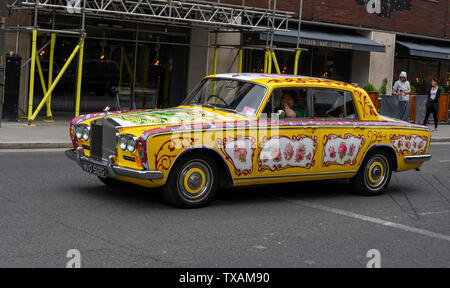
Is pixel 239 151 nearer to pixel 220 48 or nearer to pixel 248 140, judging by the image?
pixel 248 140

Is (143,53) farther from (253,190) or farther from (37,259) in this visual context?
(37,259)

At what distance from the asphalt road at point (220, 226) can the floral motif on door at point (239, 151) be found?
1.67ft

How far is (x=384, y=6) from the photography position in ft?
86.1

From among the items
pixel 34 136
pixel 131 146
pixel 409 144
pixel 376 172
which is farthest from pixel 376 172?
pixel 34 136

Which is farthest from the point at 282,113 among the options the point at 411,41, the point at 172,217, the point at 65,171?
the point at 411,41

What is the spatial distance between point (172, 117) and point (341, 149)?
2379 mm

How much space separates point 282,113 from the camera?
8523 millimetres

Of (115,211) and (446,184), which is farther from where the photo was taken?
(446,184)

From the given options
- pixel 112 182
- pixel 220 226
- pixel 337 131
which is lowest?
pixel 220 226

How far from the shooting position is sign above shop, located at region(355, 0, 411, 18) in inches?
1012

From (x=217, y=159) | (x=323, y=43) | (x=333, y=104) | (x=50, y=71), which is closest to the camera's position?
(x=217, y=159)

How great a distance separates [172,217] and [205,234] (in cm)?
78

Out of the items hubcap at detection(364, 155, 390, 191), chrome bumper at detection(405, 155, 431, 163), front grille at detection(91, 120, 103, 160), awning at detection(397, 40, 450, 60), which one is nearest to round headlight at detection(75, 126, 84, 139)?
front grille at detection(91, 120, 103, 160)

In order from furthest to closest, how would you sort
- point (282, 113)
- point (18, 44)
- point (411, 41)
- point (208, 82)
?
point (411, 41) < point (18, 44) < point (208, 82) < point (282, 113)
